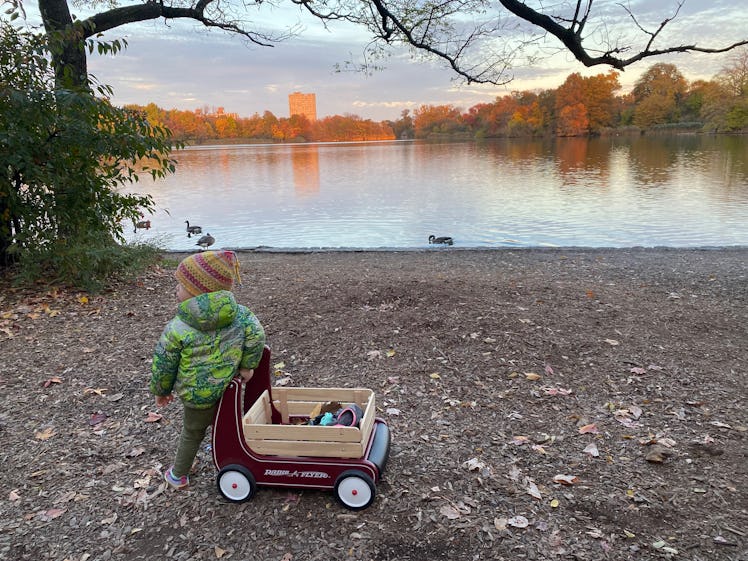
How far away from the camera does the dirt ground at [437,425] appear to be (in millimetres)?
2941

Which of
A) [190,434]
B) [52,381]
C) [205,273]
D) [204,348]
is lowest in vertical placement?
[52,381]

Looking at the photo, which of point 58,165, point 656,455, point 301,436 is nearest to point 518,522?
point 656,455

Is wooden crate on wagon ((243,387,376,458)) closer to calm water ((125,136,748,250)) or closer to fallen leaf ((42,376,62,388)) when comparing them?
fallen leaf ((42,376,62,388))

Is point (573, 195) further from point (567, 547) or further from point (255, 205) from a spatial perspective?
point (567, 547)

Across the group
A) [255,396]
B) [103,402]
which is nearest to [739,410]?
[255,396]

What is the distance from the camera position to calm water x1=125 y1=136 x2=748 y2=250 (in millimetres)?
15148

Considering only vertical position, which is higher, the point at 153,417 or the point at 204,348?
the point at 204,348

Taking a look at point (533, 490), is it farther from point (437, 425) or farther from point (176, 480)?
point (176, 480)

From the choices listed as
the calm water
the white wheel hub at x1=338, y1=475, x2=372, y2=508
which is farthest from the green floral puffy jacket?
the calm water

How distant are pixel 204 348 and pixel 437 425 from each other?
2.04 m

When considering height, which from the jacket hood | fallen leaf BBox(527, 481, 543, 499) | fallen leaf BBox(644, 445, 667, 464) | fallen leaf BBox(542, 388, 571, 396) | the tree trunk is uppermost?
the tree trunk

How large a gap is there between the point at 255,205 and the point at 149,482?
66.3 feet

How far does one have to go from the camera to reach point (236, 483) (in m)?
3.20

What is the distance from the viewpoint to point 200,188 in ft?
96.0
